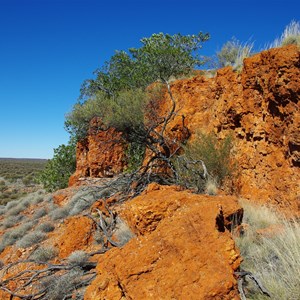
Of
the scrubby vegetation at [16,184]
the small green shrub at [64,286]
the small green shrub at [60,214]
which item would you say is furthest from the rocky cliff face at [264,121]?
the scrubby vegetation at [16,184]

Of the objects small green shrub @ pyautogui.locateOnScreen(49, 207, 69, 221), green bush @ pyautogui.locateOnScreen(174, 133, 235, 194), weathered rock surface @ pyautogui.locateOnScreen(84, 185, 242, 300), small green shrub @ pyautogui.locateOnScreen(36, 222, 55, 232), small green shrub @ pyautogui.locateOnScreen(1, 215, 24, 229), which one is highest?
green bush @ pyautogui.locateOnScreen(174, 133, 235, 194)

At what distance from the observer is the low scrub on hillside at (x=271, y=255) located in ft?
10.4

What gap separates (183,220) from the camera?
354 centimetres

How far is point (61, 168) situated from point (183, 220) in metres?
14.7

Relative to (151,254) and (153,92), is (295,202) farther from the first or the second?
(153,92)

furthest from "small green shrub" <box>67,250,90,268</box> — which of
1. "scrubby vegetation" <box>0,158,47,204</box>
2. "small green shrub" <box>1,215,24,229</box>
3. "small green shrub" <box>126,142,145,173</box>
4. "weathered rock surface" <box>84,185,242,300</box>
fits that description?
"scrubby vegetation" <box>0,158,47,204</box>

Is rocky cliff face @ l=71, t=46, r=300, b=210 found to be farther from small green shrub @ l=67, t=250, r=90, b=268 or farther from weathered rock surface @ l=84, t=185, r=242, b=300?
small green shrub @ l=67, t=250, r=90, b=268

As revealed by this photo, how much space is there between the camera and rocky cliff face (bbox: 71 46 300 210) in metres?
5.93

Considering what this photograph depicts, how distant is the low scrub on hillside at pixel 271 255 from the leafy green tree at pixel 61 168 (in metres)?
13.1

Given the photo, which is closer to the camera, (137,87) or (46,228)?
(46,228)

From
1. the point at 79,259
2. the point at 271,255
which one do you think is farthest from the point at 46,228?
the point at 271,255

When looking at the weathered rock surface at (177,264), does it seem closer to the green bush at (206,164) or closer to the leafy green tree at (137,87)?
the green bush at (206,164)

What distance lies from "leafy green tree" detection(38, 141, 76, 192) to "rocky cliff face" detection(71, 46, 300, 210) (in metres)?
9.54

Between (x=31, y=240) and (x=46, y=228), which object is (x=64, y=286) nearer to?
(x=31, y=240)
